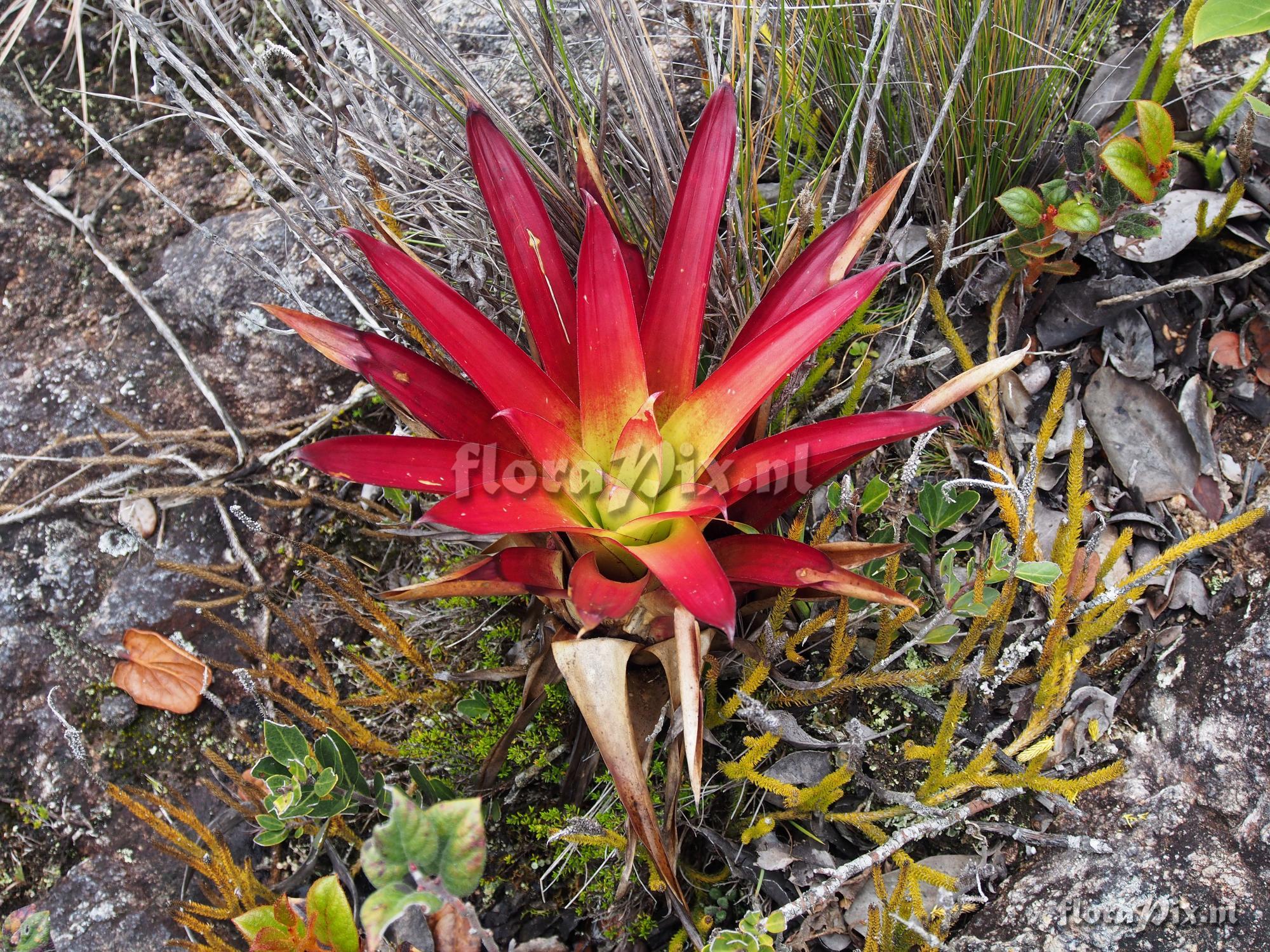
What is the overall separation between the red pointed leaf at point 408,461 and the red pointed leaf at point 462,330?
102 mm

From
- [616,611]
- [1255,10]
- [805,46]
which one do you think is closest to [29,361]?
[616,611]

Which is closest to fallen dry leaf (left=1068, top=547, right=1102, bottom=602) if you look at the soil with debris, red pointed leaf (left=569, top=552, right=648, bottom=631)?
the soil with debris

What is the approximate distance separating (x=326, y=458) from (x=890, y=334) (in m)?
1.34

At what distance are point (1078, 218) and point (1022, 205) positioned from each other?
0.11 meters

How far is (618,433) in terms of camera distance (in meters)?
1.49

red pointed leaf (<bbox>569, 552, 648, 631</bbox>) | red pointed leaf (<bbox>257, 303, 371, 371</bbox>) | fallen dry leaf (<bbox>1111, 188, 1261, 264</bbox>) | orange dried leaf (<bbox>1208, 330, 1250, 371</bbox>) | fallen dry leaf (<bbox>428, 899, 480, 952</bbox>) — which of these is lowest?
fallen dry leaf (<bbox>428, 899, 480, 952</bbox>)

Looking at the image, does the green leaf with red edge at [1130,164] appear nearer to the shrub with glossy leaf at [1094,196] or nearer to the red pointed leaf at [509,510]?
the shrub with glossy leaf at [1094,196]

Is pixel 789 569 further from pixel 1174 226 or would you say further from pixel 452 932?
pixel 1174 226

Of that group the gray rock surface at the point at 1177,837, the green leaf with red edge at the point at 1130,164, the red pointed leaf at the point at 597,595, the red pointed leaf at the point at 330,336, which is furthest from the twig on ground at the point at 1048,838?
the red pointed leaf at the point at 330,336

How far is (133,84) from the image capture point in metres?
2.64

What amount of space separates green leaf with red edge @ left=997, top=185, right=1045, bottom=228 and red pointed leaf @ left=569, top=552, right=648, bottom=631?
1.08 meters

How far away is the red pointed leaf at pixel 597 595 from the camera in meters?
1.23

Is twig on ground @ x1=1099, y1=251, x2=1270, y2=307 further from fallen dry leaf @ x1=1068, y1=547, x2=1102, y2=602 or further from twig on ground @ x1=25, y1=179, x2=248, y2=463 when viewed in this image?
twig on ground @ x1=25, y1=179, x2=248, y2=463

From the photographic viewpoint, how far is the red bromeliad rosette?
129 cm
